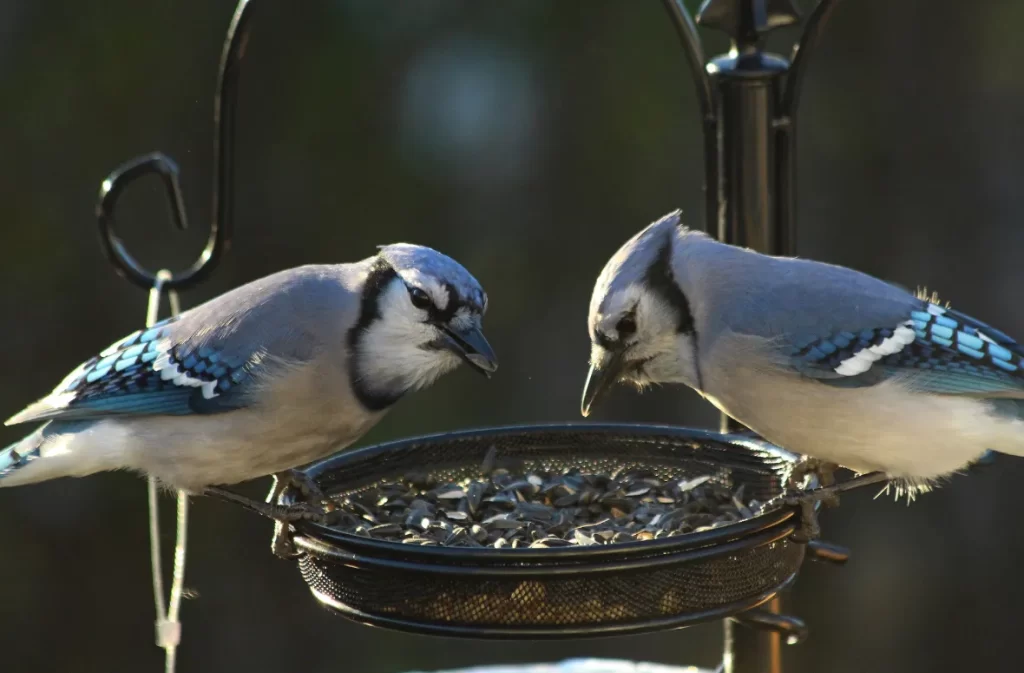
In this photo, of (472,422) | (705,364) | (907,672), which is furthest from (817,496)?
(907,672)

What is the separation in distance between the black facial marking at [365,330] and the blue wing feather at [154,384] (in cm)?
22

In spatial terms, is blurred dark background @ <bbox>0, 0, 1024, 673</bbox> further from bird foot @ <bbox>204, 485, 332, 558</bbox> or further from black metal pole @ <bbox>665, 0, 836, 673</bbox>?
black metal pole @ <bbox>665, 0, 836, 673</bbox>

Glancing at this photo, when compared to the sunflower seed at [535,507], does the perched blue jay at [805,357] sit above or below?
above

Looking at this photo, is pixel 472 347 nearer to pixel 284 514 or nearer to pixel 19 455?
pixel 284 514

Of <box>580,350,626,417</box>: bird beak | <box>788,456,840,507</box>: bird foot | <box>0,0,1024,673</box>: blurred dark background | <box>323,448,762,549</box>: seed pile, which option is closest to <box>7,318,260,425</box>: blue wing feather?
<box>323,448,762,549</box>: seed pile

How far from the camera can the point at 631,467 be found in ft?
10.3

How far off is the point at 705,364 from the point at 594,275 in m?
2.93

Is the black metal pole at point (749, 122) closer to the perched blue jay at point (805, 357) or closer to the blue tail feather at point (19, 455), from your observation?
the perched blue jay at point (805, 357)

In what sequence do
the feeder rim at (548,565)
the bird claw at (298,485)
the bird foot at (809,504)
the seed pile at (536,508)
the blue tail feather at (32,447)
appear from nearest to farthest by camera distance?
the feeder rim at (548,565)
the bird foot at (809,504)
the seed pile at (536,508)
the bird claw at (298,485)
the blue tail feather at (32,447)

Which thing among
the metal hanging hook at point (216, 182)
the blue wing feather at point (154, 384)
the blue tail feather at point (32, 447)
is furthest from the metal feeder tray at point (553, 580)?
the blue tail feather at point (32, 447)

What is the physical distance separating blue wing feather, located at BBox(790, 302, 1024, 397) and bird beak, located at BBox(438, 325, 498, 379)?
62 centimetres

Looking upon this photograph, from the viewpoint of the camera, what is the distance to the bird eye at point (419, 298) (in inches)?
109

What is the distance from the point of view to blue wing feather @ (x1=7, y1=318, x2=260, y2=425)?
296cm

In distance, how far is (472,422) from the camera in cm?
568
